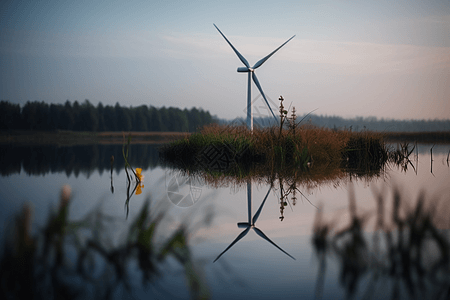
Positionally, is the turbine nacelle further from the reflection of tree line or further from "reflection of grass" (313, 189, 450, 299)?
"reflection of grass" (313, 189, 450, 299)

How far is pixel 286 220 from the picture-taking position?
4160mm

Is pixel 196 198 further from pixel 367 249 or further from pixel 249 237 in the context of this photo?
pixel 367 249

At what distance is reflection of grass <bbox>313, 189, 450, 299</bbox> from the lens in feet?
7.49

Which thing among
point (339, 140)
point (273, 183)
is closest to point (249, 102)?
point (339, 140)

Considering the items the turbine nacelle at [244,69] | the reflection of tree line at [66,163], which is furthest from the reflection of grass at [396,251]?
the turbine nacelle at [244,69]

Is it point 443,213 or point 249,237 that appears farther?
point 443,213

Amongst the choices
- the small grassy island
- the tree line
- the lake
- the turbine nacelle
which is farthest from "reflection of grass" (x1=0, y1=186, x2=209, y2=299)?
the tree line

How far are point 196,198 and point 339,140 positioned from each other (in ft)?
29.8

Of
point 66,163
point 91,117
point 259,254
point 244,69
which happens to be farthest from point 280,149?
point 91,117

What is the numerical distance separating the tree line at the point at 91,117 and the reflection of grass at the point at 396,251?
→ 56856 millimetres

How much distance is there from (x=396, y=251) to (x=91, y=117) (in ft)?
276

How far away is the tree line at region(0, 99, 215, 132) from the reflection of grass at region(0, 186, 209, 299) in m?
56.8

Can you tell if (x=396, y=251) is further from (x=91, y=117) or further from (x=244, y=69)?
(x=91, y=117)

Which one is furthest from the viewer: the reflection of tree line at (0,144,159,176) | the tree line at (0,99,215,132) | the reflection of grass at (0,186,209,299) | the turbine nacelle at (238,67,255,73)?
the tree line at (0,99,215,132)
